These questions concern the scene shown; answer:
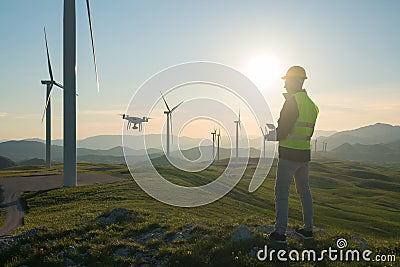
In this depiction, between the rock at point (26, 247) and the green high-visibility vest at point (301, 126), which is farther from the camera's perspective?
the rock at point (26, 247)

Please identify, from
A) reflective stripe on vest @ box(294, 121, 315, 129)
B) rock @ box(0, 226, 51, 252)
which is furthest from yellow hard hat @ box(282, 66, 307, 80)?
rock @ box(0, 226, 51, 252)

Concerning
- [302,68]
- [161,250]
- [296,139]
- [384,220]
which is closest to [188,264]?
[161,250]

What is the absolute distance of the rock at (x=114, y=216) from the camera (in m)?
13.4

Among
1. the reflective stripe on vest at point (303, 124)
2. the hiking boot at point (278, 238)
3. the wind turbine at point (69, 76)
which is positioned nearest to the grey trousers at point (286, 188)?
the hiking boot at point (278, 238)

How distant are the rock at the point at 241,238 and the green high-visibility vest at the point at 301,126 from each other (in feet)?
7.28

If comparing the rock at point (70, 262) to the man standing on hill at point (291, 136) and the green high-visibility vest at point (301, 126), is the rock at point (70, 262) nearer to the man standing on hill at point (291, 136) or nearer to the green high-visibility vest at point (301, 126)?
the man standing on hill at point (291, 136)

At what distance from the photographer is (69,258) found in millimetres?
9570

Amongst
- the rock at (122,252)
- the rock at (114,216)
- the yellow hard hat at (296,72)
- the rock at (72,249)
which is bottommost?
the rock at (122,252)

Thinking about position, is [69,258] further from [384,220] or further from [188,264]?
[384,220]

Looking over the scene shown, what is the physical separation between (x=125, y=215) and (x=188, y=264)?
575 cm

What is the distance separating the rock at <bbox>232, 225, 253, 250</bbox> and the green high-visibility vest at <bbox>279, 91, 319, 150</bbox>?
222 centimetres

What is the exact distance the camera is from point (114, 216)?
Result: 45.1ft

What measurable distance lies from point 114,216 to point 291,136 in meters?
7.10

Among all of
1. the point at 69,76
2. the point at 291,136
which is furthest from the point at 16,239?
the point at 69,76
